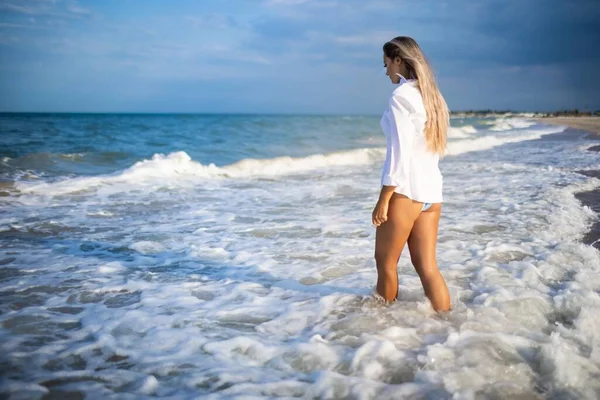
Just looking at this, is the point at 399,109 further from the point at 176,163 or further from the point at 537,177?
the point at 176,163

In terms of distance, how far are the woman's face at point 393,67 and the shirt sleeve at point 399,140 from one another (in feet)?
0.98

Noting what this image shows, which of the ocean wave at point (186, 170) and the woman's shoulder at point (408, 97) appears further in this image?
the ocean wave at point (186, 170)

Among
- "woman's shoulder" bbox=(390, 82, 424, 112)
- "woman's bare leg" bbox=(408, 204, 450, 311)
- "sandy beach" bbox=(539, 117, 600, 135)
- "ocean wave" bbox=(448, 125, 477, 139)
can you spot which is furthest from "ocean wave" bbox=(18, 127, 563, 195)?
"sandy beach" bbox=(539, 117, 600, 135)

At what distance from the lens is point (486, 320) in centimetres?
346

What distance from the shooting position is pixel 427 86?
10.2ft

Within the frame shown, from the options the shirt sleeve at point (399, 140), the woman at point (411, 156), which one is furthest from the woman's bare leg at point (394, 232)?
the shirt sleeve at point (399, 140)

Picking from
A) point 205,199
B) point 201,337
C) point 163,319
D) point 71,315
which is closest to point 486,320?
point 201,337

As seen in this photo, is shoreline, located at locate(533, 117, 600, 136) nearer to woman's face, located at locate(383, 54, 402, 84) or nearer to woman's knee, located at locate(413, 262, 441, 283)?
woman's knee, located at locate(413, 262, 441, 283)

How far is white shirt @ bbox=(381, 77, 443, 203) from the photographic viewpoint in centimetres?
301

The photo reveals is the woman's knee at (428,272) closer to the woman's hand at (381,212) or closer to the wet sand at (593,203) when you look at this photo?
the woman's hand at (381,212)

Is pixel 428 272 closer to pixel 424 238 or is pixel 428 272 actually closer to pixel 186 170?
pixel 424 238

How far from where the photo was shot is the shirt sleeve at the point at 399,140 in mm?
3004

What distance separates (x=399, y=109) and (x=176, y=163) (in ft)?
41.9

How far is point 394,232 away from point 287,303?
1.38m
